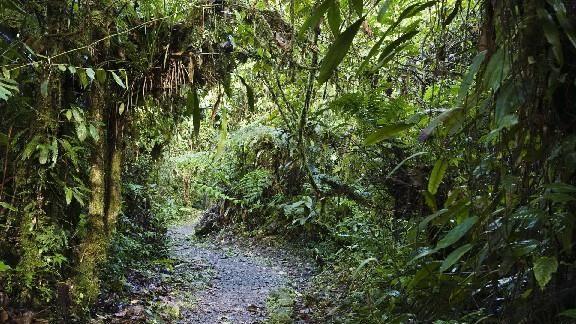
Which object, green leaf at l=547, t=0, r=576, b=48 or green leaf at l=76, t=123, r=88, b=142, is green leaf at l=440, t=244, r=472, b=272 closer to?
green leaf at l=547, t=0, r=576, b=48

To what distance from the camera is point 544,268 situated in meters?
1.18

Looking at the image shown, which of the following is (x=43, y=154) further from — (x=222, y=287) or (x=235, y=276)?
(x=235, y=276)

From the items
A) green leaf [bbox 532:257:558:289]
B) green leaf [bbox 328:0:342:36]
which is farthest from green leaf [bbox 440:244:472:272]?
green leaf [bbox 328:0:342:36]

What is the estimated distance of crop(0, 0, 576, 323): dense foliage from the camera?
1.29 metres

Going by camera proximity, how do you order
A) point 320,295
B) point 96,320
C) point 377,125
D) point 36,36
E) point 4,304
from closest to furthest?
point 4,304, point 36,36, point 96,320, point 377,125, point 320,295

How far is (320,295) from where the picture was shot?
5.43m

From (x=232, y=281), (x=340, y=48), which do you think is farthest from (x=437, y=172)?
(x=232, y=281)

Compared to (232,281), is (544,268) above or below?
above

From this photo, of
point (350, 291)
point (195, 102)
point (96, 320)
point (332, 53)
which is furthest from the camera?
point (350, 291)

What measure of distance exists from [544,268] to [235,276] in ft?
19.7

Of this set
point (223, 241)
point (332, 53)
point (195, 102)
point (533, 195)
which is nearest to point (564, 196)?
point (533, 195)

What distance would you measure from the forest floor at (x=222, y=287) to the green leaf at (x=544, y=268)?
144 inches

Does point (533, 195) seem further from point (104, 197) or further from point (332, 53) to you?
point (104, 197)

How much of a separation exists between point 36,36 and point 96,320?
2310 millimetres
